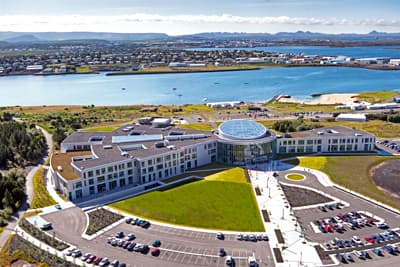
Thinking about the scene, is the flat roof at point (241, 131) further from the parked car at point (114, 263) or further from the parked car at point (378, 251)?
the parked car at point (114, 263)

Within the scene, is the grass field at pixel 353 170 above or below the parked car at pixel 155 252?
above

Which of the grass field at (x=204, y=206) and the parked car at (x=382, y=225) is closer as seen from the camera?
the parked car at (x=382, y=225)

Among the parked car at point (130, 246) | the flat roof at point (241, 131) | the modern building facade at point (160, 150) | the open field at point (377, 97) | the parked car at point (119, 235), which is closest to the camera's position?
the parked car at point (130, 246)

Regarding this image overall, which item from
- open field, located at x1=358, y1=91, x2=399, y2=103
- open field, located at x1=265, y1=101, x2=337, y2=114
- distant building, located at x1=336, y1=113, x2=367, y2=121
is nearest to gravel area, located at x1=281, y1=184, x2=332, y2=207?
distant building, located at x1=336, y1=113, x2=367, y2=121

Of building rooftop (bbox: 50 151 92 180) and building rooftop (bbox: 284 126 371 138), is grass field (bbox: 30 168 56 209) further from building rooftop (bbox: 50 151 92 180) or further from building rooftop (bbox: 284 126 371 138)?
building rooftop (bbox: 284 126 371 138)

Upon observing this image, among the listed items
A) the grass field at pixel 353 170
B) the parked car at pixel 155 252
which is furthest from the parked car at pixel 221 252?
the grass field at pixel 353 170

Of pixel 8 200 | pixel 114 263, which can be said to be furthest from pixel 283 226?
pixel 8 200
